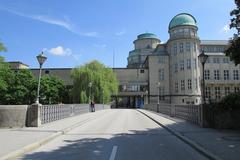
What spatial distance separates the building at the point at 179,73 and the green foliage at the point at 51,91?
1912 cm

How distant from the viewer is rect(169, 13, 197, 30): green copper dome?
88.5 meters

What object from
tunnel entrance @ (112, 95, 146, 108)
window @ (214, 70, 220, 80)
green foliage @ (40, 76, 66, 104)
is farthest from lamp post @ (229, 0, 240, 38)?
window @ (214, 70, 220, 80)

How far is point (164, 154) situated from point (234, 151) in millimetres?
2214

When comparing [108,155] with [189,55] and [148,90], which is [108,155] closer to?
[189,55]

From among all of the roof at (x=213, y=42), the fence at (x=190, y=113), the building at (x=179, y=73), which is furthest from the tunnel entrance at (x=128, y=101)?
the fence at (x=190, y=113)

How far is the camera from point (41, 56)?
66.5ft

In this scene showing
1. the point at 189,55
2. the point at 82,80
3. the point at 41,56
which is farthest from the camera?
the point at 189,55

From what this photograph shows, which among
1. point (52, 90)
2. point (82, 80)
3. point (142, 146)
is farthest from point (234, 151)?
point (52, 90)

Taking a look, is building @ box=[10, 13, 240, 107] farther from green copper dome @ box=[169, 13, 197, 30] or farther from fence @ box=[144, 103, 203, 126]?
fence @ box=[144, 103, 203, 126]

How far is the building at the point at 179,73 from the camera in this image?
A: 8712 centimetres

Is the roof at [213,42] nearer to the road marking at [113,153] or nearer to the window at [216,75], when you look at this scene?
the window at [216,75]

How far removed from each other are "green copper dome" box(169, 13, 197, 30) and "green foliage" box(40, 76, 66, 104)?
35.9 metres

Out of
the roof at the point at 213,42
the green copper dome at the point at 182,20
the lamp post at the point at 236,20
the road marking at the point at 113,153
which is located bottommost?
the road marking at the point at 113,153

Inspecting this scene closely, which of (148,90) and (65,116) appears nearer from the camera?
(65,116)
